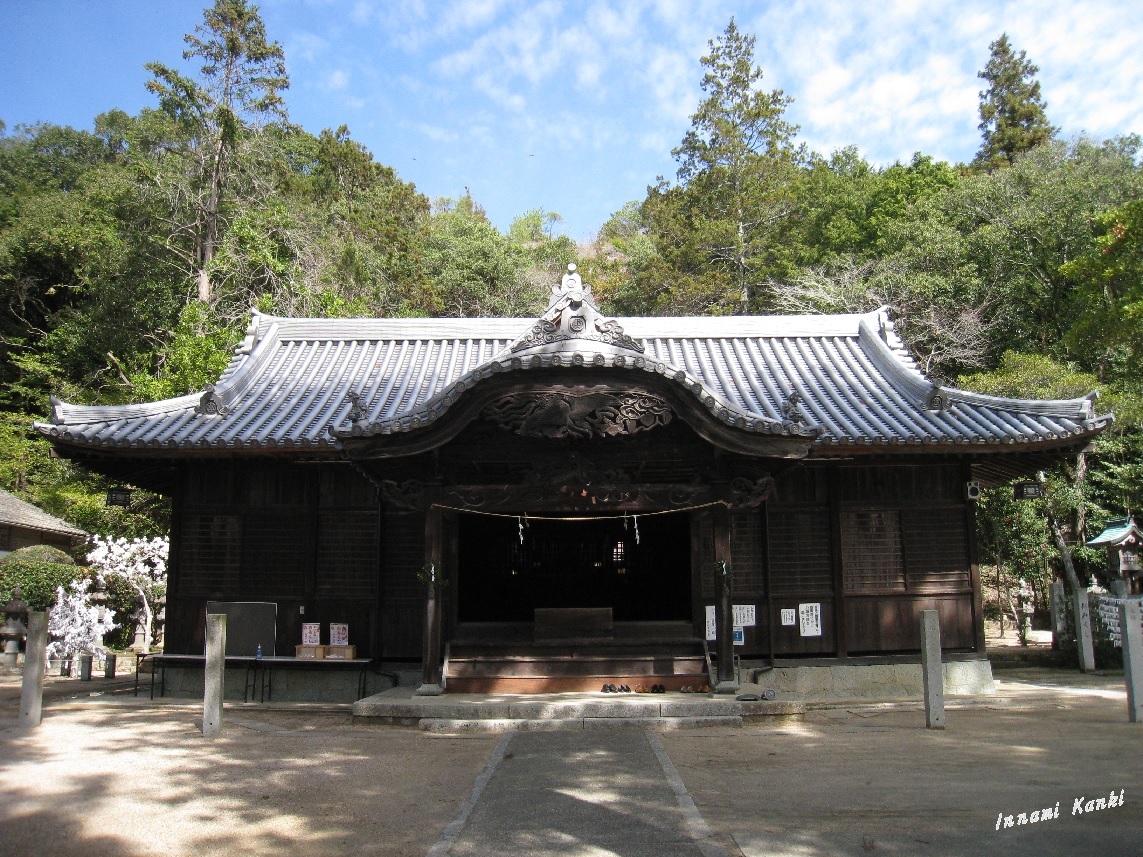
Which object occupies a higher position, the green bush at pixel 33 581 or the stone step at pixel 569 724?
the green bush at pixel 33 581

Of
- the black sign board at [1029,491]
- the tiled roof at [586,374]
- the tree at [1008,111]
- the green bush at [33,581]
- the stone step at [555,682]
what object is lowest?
the stone step at [555,682]

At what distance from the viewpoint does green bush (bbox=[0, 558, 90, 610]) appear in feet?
67.4

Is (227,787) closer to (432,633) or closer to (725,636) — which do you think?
(432,633)

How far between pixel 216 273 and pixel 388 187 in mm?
15491

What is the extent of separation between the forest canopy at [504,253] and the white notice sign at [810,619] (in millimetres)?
10607

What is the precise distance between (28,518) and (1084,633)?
27.2 meters

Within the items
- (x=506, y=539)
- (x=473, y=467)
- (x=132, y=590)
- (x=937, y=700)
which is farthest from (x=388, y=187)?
(x=937, y=700)

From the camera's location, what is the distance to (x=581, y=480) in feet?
37.3

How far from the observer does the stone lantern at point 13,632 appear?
1994 cm

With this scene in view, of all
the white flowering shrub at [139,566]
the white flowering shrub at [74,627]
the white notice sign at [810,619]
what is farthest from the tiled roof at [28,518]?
the white notice sign at [810,619]

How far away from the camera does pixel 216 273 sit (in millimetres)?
30219

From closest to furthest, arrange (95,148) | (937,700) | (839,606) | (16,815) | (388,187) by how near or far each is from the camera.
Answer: (16,815) < (937,700) < (839,606) < (388,187) < (95,148)

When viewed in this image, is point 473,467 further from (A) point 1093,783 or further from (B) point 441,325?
(A) point 1093,783

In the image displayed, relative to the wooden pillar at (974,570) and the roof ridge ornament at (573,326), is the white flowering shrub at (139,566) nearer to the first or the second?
the roof ridge ornament at (573,326)
